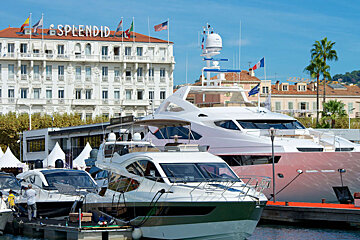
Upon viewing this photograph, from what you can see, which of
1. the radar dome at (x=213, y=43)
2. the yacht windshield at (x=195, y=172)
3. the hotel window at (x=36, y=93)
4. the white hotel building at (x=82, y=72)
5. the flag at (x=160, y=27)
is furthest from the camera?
the hotel window at (x=36, y=93)

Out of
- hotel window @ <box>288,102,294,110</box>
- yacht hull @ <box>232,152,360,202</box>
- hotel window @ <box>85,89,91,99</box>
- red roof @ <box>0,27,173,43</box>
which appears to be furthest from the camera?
hotel window @ <box>288,102,294,110</box>

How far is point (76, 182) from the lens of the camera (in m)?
23.3

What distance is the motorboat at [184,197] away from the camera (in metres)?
16.3

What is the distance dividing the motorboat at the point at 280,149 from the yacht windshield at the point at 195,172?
21.9 feet

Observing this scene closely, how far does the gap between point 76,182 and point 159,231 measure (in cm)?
712

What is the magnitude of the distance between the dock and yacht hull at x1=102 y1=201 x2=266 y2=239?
658cm

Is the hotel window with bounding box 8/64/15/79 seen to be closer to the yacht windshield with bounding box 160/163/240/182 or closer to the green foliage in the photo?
the green foliage

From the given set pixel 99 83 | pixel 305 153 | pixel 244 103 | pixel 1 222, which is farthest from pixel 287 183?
pixel 99 83

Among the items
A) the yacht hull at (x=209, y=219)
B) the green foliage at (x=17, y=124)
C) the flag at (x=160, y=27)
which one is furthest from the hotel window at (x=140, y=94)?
the yacht hull at (x=209, y=219)

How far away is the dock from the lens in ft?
72.3

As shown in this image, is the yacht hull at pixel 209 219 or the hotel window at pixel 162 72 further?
the hotel window at pixel 162 72

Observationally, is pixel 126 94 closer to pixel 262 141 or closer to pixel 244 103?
pixel 244 103

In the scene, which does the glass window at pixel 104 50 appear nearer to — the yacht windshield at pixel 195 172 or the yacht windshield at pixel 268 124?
the yacht windshield at pixel 268 124

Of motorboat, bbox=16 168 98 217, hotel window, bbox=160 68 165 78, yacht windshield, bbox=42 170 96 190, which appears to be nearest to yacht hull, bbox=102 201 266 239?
motorboat, bbox=16 168 98 217
